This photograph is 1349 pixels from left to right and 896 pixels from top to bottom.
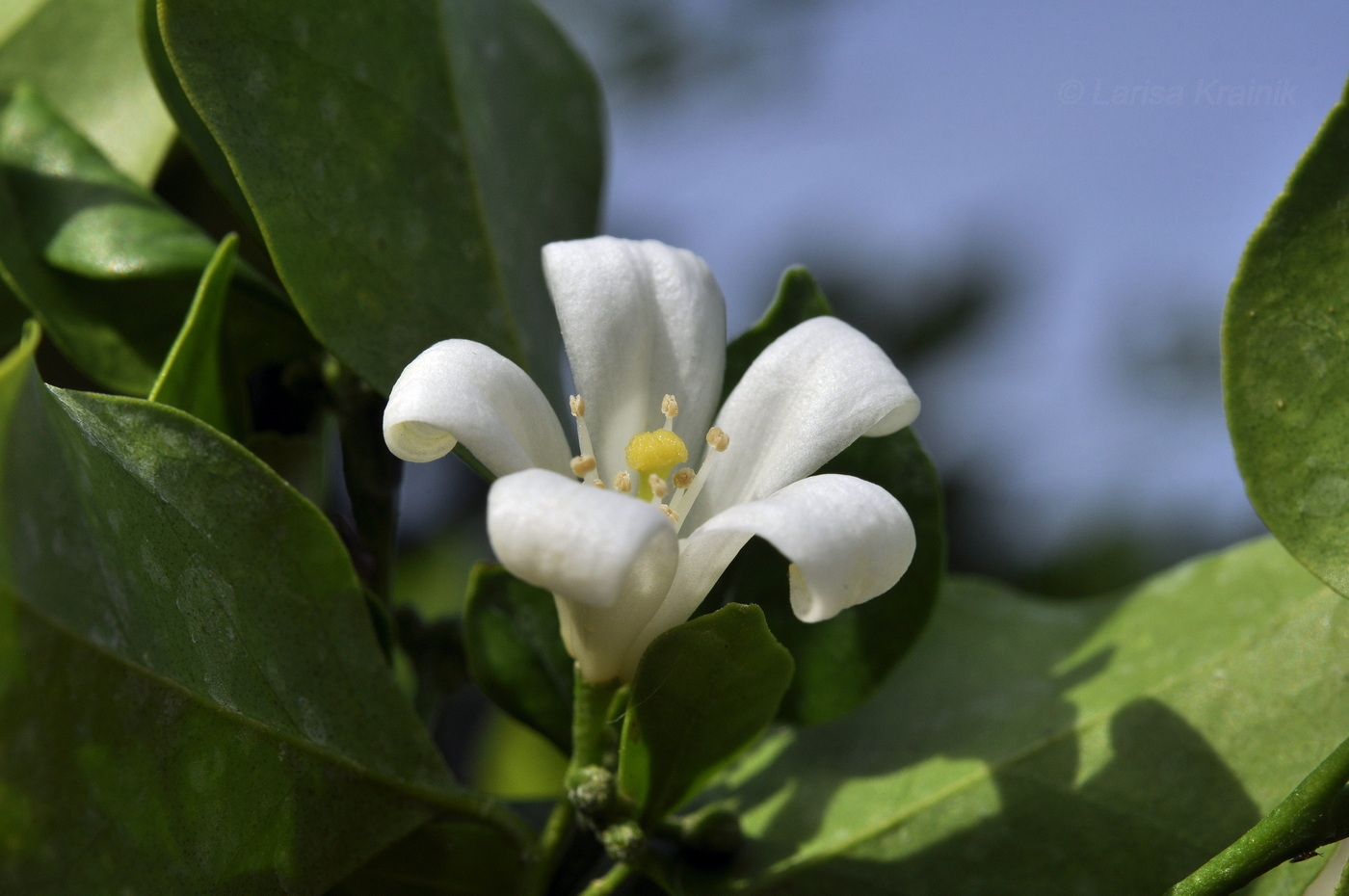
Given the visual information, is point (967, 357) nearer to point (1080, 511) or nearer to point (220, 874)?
point (1080, 511)

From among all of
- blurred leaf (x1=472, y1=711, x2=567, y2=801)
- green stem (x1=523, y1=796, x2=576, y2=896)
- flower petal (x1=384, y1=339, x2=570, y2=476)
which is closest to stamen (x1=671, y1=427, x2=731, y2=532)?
flower petal (x1=384, y1=339, x2=570, y2=476)

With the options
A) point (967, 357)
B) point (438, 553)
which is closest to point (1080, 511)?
point (967, 357)

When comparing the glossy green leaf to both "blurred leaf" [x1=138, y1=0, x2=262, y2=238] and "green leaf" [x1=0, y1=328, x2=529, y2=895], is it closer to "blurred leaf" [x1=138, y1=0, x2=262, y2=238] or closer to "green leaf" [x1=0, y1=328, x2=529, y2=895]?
"green leaf" [x1=0, y1=328, x2=529, y2=895]

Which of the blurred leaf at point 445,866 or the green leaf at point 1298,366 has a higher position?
the green leaf at point 1298,366

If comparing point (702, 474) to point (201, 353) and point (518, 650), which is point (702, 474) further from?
point (201, 353)

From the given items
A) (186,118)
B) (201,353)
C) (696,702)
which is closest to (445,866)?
(696,702)

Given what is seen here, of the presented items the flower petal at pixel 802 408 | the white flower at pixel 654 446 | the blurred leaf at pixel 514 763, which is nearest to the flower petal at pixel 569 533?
the white flower at pixel 654 446

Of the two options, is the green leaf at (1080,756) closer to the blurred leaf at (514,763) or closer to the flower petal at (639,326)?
the flower petal at (639,326)
